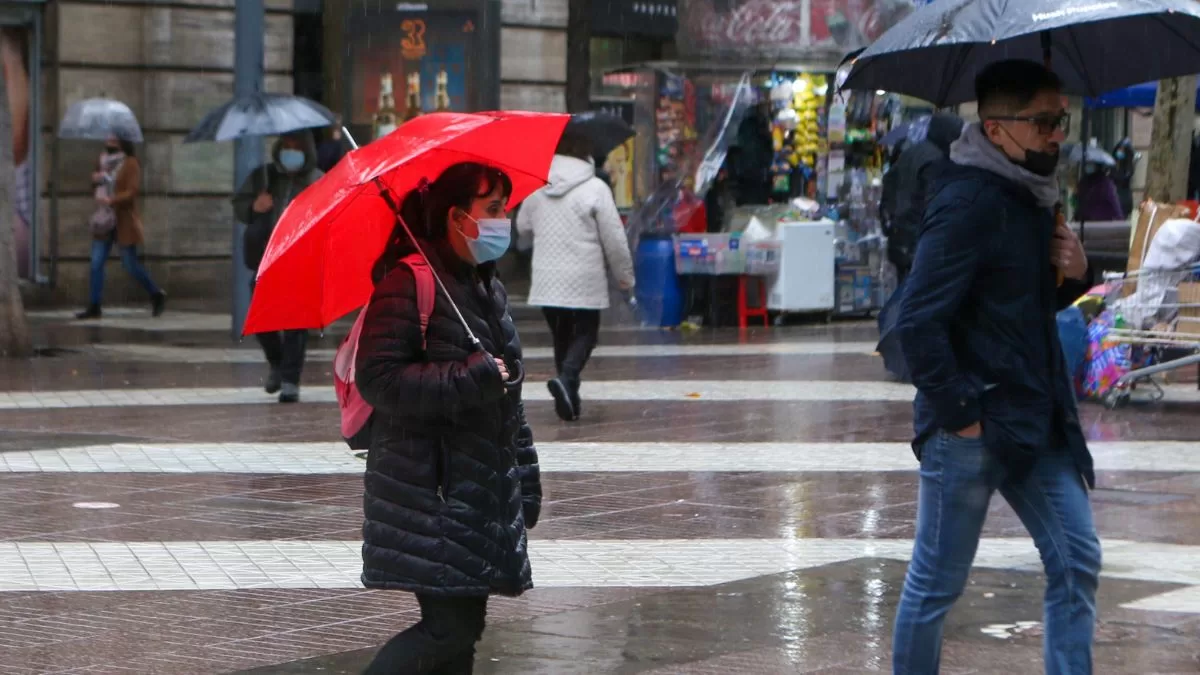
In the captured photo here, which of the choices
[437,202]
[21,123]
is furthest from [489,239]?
[21,123]

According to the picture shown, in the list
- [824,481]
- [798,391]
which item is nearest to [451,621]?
[824,481]

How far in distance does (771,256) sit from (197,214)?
21.0 feet

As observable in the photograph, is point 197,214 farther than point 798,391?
Yes

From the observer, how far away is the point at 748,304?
19141 mm

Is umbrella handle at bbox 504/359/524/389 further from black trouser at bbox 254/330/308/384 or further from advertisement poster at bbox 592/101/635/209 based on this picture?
advertisement poster at bbox 592/101/635/209

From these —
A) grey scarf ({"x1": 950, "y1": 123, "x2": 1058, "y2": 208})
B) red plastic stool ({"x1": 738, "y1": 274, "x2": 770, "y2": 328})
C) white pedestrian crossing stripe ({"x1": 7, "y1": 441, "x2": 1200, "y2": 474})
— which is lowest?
white pedestrian crossing stripe ({"x1": 7, "y1": 441, "x2": 1200, "y2": 474})

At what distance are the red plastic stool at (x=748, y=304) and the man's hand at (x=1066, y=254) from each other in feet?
46.3

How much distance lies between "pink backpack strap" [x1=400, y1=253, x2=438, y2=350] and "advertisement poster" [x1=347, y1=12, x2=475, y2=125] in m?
17.1

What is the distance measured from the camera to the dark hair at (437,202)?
15.0 feet

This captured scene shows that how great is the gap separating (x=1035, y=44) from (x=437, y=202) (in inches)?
83.8

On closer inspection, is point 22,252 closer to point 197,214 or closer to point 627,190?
point 197,214

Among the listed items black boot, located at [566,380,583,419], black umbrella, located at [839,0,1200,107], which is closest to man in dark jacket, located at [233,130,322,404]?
black boot, located at [566,380,583,419]

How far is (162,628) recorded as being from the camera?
20.4ft

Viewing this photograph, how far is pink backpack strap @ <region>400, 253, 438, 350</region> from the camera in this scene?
448 cm
